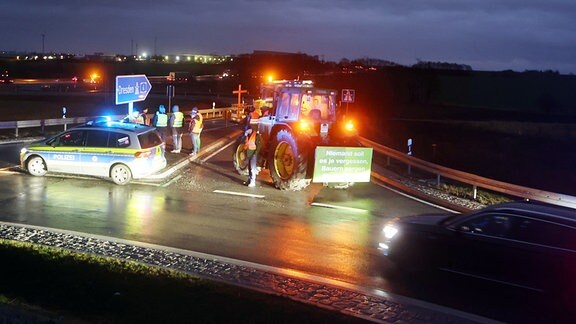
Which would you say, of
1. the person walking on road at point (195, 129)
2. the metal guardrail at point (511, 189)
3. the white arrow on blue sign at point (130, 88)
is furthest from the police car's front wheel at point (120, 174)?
the metal guardrail at point (511, 189)

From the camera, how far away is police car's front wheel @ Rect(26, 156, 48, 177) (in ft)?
56.6

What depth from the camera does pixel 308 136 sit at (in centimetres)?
1659

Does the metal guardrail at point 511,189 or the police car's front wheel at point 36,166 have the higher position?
the metal guardrail at point 511,189

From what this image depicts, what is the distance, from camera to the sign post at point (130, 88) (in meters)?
20.0

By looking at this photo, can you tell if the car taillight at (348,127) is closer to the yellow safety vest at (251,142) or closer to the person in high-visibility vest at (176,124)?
the yellow safety vest at (251,142)

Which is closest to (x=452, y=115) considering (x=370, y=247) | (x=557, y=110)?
(x=557, y=110)

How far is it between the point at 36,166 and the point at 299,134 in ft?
24.4

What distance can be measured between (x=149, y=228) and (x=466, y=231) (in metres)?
6.17

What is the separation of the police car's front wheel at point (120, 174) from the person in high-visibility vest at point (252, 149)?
3.24 meters

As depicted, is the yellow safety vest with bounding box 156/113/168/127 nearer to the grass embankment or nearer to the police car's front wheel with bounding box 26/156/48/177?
the police car's front wheel with bounding box 26/156/48/177

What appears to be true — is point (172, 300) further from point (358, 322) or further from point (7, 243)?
point (7, 243)

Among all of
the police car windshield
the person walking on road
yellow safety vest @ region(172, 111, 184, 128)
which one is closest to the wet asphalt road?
the police car windshield

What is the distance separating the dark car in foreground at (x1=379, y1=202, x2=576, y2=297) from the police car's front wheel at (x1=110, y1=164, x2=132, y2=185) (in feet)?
30.8

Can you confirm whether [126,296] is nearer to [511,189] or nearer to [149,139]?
[149,139]
